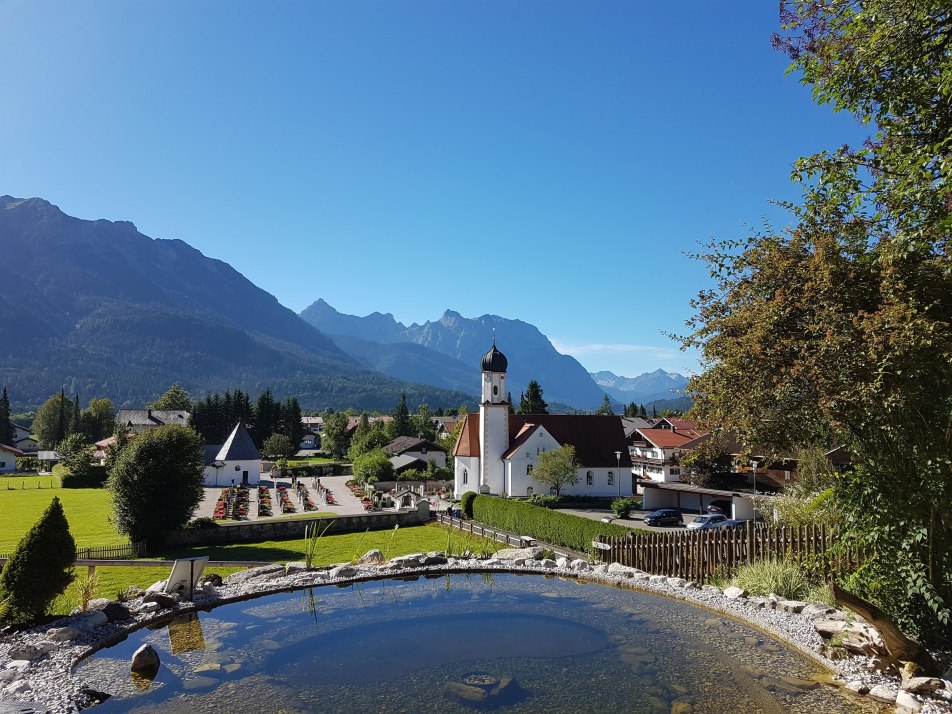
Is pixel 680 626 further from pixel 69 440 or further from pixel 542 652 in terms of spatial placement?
pixel 69 440

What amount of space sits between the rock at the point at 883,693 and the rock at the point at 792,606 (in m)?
3.72

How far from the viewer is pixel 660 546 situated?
1856cm

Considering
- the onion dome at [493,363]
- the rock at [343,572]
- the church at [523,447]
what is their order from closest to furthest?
1. the rock at [343,572]
2. the church at [523,447]
3. the onion dome at [493,363]

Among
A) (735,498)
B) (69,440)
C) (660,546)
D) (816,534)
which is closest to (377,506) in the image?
(735,498)

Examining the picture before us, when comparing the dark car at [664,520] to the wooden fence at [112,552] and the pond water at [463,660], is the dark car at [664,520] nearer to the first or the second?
the pond water at [463,660]

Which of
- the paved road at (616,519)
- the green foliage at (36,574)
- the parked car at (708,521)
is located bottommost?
the paved road at (616,519)


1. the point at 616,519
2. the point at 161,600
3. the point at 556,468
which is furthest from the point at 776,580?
the point at 556,468

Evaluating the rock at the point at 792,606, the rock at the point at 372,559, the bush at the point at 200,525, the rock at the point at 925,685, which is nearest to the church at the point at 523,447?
the bush at the point at 200,525

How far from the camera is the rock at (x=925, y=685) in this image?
8523 millimetres

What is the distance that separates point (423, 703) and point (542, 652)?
3.03m

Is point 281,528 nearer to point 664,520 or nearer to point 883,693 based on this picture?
point 664,520

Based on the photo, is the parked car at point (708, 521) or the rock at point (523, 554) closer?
the rock at point (523, 554)

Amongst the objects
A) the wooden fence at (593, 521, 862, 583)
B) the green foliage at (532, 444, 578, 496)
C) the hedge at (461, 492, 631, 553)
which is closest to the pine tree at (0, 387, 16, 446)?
the hedge at (461, 492, 631, 553)

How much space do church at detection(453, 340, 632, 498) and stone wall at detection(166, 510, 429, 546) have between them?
43.3 ft
